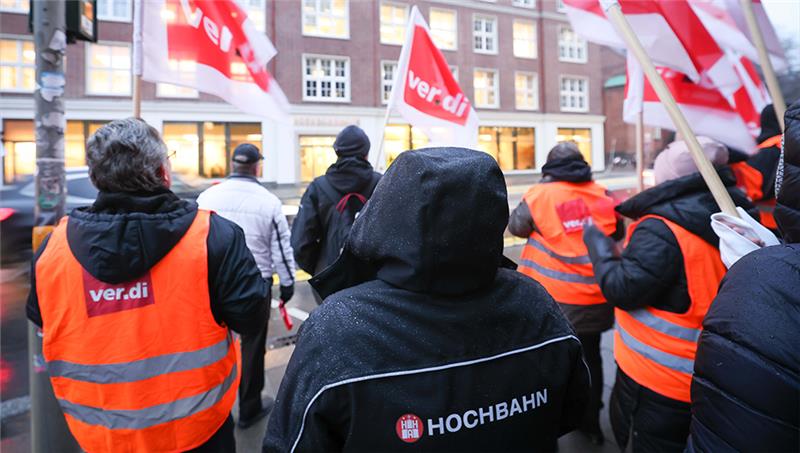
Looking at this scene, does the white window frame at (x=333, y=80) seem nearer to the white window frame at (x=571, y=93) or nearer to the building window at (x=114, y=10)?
the building window at (x=114, y=10)

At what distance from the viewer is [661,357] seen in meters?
2.19

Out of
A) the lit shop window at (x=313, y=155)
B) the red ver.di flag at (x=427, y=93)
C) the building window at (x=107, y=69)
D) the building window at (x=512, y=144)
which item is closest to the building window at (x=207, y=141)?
the lit shop window at (x=313, y=155)

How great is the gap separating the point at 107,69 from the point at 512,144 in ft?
65.0

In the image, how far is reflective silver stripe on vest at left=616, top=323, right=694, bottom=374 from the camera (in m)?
2.13

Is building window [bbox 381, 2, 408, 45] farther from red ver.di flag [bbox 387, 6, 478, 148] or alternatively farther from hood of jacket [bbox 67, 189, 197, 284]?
hood of jacket [bbox 67, 189, 197, 284]

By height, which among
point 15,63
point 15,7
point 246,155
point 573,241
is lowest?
point 573,241

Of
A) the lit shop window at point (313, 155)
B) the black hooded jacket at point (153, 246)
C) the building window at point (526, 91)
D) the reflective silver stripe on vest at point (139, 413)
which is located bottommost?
the reflective silver stripe on vest at point (139, 413)

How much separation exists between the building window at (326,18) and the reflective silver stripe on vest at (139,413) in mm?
22193

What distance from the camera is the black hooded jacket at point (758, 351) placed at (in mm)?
945

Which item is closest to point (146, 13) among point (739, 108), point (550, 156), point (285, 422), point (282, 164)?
point (550, 156)

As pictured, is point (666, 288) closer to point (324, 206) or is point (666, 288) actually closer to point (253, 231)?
point (324, 206)

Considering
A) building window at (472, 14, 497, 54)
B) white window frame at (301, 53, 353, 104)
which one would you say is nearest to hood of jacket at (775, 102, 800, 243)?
white window frame at (301, 53, 353, 104)

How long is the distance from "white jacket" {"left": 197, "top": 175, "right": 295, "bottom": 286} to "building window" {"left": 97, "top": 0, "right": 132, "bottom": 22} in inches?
794

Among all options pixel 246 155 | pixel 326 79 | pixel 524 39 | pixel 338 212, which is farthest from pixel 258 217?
pixel 524 39
